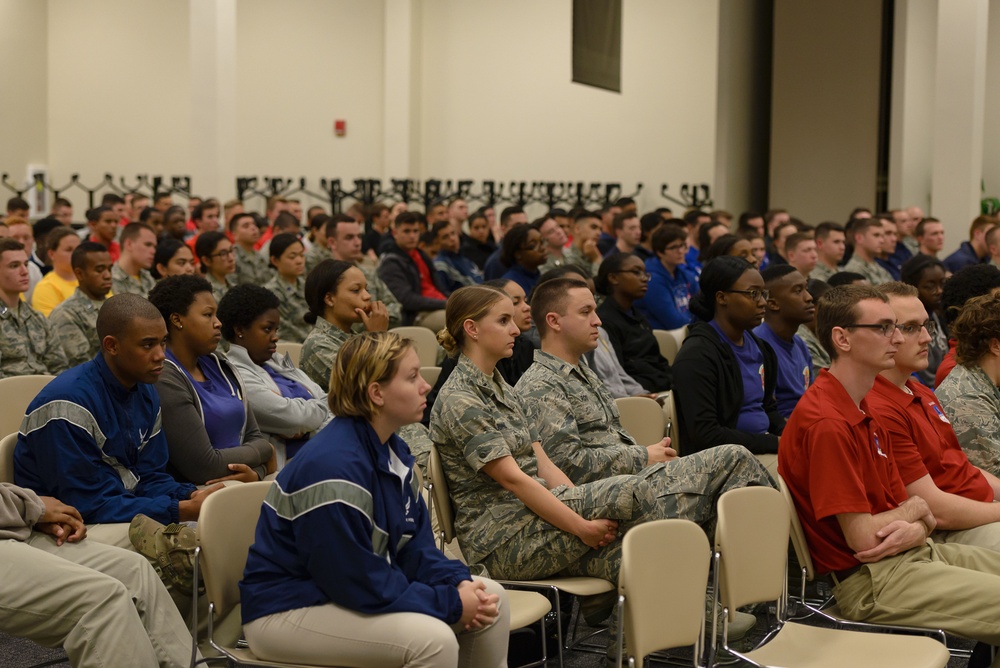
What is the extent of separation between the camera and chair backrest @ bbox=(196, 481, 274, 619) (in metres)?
2.75

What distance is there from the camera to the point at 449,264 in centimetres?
877

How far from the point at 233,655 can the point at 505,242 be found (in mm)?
4645

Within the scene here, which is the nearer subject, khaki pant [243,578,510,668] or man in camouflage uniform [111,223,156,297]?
khaki pant [243,578,510,668]

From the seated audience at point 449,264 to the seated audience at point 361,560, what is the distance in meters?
5.87

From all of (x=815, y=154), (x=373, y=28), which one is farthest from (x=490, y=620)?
(x=373, y=28)

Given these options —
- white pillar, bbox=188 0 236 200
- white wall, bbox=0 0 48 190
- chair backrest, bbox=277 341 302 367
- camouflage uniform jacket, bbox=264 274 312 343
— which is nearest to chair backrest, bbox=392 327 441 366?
chair backrest, bbox=277 341 302 367

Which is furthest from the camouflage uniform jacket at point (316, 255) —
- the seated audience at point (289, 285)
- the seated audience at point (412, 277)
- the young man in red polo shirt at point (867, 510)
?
the young man in red polo shirt at point (867, 510)

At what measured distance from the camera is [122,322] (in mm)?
3172

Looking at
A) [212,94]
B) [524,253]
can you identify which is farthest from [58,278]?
[212,94]

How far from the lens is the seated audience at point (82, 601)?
2.66m

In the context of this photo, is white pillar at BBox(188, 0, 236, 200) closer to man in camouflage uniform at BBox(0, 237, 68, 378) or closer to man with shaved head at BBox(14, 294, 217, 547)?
man in camouflage uniform at BBox(0, 237, 68, 378)

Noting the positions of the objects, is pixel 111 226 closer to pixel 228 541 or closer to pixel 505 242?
pixel 505 242

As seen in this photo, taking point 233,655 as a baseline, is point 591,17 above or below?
above

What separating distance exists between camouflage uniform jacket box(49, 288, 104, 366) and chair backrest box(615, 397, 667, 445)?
255 cm
